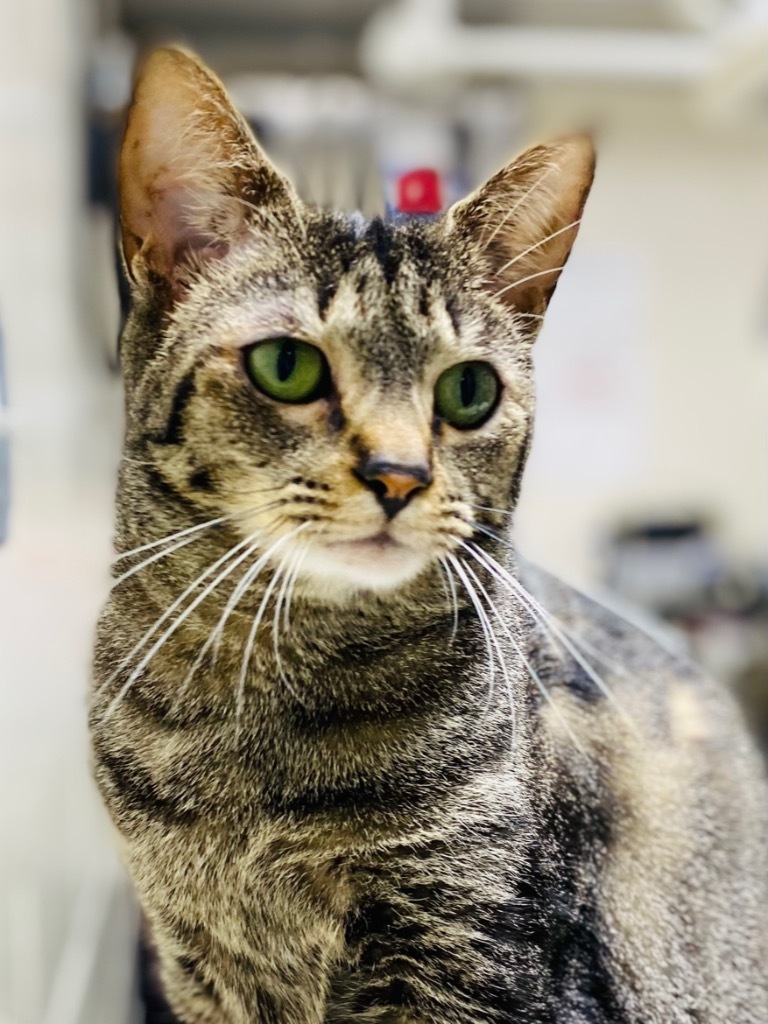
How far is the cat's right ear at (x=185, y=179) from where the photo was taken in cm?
34

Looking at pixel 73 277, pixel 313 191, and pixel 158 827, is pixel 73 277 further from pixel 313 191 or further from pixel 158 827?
pixel 158 827

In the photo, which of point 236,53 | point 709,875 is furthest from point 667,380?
point 709,875

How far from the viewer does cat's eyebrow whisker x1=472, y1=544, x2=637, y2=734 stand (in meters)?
0.39

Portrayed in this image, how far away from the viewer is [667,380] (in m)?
1.55

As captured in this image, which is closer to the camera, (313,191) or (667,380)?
(313,191)

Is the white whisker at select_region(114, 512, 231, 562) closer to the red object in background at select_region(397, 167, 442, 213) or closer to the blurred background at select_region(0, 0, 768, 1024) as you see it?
the blurred background at select_region(0, 0, 768, 1024)

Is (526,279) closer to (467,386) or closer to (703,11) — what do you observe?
(467,386)

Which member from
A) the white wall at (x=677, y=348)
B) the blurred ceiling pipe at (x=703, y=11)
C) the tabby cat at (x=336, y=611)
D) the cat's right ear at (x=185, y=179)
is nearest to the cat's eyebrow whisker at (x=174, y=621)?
the tabby cat at (x=336, y=611)

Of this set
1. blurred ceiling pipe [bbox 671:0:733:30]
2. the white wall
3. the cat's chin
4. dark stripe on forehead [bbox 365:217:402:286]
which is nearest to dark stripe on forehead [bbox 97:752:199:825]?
the cat's chin

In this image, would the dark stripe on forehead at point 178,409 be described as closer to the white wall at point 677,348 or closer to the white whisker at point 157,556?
the white whisker at point 157,556

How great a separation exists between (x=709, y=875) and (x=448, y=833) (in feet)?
0.68

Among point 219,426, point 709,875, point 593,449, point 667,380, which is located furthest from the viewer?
point 667,380

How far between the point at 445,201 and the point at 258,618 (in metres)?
0.20

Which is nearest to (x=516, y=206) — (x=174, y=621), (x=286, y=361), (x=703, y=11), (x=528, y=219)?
(x=528, y=219)
